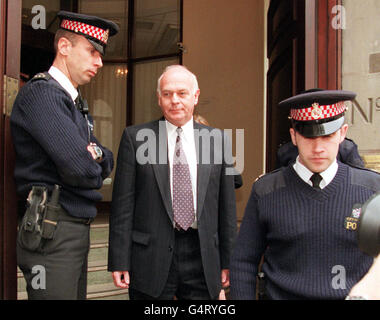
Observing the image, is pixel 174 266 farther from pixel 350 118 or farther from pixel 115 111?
pixel 115 111

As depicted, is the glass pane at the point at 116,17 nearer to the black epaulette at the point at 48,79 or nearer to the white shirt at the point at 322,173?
the black epaulette at the point at 48,79

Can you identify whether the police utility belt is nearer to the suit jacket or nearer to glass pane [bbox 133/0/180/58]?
the suit jacket

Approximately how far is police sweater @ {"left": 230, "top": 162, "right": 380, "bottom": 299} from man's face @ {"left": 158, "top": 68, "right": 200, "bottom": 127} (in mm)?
669

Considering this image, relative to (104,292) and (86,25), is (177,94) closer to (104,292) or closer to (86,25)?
(86,25)

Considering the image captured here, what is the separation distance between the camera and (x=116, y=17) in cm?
753

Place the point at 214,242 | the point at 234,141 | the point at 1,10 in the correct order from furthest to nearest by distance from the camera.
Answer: the point at 234,141, the point at 214,242, the point at 1,10

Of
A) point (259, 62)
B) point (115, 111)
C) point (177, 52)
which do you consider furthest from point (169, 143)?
point (115, 111)

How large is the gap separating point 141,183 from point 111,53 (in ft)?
19.4

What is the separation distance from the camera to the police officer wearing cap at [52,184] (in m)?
1.73

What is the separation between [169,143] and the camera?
2264 mm

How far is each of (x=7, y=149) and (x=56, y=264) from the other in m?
0.67

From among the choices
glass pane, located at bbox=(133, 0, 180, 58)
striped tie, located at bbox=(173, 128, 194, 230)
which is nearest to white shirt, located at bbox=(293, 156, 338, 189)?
striped tie, located at bbox=(173, 128, 194, 230)

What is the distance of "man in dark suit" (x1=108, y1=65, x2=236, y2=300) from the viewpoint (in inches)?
83.7

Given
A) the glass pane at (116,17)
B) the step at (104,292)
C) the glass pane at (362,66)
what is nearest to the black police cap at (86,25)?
the glass pane at (362,66)
